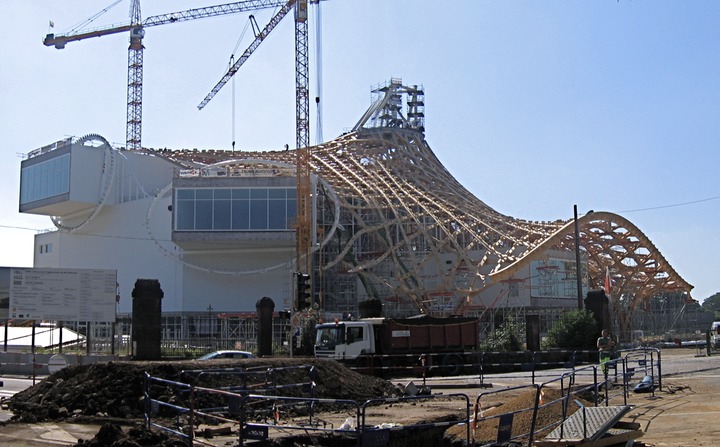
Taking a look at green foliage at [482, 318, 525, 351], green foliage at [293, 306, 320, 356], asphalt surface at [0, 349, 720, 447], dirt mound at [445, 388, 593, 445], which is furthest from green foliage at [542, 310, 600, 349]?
dirt mound at [445, 388, 593, 445]

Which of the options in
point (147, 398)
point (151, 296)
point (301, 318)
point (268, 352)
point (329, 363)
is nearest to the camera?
point (147, 398)

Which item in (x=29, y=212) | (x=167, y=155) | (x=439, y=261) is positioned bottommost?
(x=439, y=261)

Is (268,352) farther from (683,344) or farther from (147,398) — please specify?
(683,344)

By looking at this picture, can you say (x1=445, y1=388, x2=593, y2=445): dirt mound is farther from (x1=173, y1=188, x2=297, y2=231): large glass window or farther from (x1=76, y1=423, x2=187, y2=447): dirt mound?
(x1=173, y1=188, x2=297, y2=231): large glass window

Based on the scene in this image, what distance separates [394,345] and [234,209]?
2796 centimetres

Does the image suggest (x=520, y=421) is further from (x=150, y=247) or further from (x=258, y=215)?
(x=150, y=247)

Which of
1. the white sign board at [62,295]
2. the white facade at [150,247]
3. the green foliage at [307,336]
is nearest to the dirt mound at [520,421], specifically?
the green foliage at [307,336]

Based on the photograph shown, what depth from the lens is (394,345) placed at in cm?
3225

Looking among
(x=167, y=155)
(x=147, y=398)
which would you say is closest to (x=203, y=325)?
(x=167, y=155)

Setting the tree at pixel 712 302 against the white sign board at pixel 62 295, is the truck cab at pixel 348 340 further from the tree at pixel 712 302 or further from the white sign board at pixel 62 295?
the tree at pixel 712 302

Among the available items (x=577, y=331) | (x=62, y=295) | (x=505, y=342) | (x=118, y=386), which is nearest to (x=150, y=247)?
(x=62, y=295)

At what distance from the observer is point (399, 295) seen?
2311 inches

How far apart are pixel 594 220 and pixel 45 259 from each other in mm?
45892

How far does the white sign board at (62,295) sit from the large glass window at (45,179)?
2980cm
